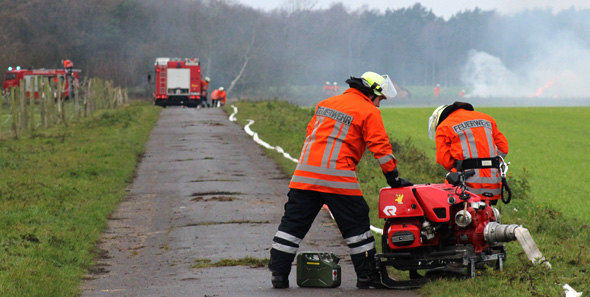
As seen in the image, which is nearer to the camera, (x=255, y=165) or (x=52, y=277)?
(x=52, y=277)

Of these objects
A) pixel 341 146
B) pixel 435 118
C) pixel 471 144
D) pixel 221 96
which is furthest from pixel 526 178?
pixel 221 96

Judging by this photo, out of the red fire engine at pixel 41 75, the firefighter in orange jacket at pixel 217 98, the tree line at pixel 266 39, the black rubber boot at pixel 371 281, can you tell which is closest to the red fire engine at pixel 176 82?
the firefighter in orange jacket at pixel 217 98

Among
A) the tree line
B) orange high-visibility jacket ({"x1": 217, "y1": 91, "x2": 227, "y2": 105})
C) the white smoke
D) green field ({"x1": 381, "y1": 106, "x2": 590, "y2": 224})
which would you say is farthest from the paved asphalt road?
the white smoke

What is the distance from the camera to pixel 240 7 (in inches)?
2985

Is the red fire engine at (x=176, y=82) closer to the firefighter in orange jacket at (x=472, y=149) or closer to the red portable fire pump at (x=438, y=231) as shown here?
the firefighter in orange jacket at (x=472, y=149)

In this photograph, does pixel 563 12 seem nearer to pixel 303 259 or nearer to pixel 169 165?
pixel 169 165

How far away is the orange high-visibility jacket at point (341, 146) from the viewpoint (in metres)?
7.12

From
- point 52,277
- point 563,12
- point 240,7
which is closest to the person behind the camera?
point 52,277

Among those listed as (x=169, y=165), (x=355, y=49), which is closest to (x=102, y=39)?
(x=355, y=49)

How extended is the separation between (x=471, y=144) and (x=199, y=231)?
3782 millimetres

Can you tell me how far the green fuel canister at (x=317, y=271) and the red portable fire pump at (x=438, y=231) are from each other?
39 centimetres

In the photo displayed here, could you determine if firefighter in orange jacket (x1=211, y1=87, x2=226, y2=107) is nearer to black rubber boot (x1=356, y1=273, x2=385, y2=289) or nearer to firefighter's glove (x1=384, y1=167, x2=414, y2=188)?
black rubber boot (x1=356, y1=273, x2=385, y2=289)

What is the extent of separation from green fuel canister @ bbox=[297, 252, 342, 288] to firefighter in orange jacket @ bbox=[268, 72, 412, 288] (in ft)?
0.50

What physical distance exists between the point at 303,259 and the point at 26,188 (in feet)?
23.8
